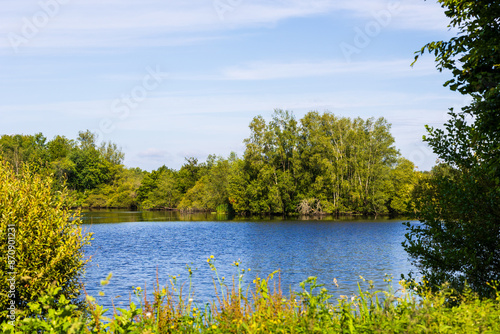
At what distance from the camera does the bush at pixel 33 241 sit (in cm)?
1043

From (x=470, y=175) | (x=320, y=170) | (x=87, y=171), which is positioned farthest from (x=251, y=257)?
(x=87, y=171)

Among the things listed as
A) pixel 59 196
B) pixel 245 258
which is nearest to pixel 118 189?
pixel 245 258

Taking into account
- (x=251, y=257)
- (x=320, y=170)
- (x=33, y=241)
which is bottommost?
(x=251, y=257)

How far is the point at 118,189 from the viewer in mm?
135250

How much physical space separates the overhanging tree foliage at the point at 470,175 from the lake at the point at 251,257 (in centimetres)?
727

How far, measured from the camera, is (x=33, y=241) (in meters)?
11.1

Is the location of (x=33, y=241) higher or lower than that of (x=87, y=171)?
lower

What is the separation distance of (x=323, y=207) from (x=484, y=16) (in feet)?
238

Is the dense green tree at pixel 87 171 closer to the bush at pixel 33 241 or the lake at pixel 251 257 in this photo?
the lake at pixel 251 257

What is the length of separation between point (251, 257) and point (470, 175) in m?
22.1

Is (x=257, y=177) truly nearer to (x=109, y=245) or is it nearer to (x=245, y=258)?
(x=109, y=245)

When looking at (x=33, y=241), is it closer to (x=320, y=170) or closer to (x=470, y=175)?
(x=470, y=175)

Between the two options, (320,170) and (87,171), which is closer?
(320,170)

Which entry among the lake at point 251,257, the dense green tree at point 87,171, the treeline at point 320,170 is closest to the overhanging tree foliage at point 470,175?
the lake at point 251,257
